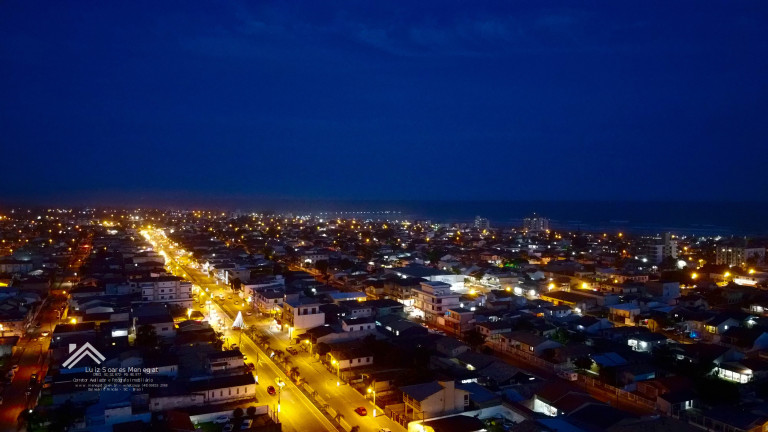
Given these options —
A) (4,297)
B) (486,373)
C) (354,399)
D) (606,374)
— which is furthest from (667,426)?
(4,297)

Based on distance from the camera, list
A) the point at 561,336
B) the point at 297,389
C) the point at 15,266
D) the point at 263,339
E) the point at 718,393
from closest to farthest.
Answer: the point at 718,393 < the point at 297,389 < the point at 561,336 < the point at 263,339 < the point at 15,266

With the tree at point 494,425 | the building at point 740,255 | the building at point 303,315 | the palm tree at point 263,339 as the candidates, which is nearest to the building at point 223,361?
the palm tree at point 263,339

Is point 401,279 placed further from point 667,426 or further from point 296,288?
point 667,426

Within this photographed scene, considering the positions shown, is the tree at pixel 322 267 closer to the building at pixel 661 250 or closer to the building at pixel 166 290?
the building at pixel 166 290

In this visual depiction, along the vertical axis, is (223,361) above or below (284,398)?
above

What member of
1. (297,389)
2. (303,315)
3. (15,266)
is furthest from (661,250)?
(15,266)

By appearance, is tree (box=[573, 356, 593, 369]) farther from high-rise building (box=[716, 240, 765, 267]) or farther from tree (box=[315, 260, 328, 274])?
high-rise building (box=[716, 240, 765, 267])

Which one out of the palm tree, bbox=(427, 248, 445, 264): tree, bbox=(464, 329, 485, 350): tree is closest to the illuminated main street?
the palm tree

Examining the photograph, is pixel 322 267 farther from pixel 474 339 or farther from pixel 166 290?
pixel 474 339
